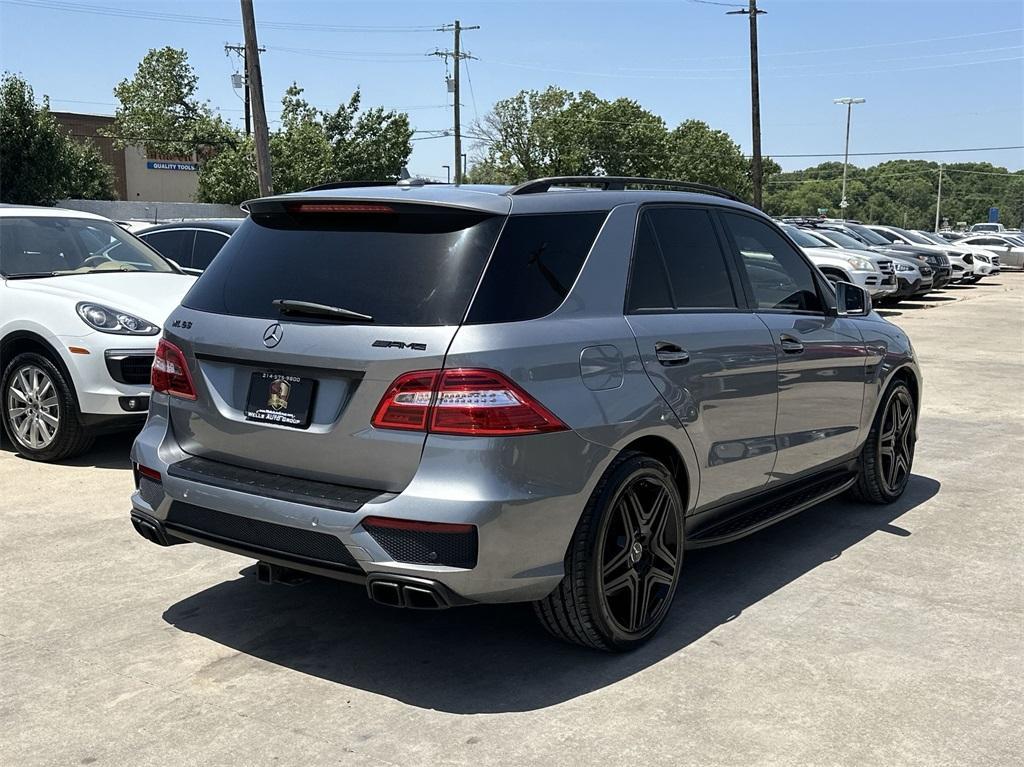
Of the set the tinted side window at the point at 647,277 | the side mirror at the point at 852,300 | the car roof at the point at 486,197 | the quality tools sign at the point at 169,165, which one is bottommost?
the side mirror at the point at 852,300

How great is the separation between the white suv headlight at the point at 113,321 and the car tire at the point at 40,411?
0.39 meters

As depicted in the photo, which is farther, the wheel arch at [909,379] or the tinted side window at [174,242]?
the tinted side window at [174,242]

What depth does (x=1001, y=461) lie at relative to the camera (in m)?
7.96

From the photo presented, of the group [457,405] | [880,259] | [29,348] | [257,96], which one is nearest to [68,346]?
[29,348]

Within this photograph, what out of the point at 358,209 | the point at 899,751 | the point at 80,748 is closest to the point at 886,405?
the point at 899,751

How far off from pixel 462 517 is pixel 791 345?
240 cm

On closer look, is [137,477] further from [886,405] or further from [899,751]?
[886,405]

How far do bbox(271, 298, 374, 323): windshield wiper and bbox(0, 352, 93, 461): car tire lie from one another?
12.3 feet

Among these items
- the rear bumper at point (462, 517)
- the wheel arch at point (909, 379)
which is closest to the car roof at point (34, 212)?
the rear bumper at point (462, 517)

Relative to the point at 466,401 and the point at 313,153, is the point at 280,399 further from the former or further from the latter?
the point at 313,153

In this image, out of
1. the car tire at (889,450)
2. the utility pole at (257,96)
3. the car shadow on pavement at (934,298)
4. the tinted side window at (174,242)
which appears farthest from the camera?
the car shadow on pavement at (934,298)

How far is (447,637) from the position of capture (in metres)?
4.37

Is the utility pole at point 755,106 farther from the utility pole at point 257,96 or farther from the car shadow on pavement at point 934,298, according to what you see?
the utility pole at point 257,96

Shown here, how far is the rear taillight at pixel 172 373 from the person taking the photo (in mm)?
4211
